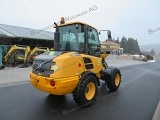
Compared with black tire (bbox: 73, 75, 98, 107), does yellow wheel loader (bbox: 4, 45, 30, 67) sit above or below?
above

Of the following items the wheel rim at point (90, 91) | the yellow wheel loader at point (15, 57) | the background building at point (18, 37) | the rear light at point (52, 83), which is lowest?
the wheel rim at point (90, 91)

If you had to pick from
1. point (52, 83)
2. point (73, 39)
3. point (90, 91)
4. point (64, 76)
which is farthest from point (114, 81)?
point (52, 83)

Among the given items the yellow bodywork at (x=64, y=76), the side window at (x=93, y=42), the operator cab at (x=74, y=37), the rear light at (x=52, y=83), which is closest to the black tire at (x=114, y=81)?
the side window at (x=93, y=42)

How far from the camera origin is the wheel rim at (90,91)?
6934 millimetres

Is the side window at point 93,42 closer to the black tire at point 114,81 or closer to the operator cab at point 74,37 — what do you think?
the operator cab at point 74,37

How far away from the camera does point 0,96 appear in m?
7.64

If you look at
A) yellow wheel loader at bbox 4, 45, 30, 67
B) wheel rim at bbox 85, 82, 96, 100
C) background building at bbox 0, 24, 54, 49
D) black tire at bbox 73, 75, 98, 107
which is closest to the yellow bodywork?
black tire at bbox 73, 75, 98, 107

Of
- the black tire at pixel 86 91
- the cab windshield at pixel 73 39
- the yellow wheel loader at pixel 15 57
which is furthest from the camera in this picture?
the yellow wheel loader at pixel 15 57

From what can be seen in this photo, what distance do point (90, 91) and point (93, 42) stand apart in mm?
1863

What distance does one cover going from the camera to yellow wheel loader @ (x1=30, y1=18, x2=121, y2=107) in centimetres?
612

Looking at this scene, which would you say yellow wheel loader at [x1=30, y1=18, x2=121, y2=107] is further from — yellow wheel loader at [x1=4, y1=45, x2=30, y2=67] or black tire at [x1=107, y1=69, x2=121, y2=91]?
yellow wheel loader at [x1=4, y1=45, x2=30, y2=67]

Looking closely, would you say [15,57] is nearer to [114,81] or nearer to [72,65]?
[114,81]

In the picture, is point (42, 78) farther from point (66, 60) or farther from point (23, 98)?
point (23, 98)

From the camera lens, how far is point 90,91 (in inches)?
279
